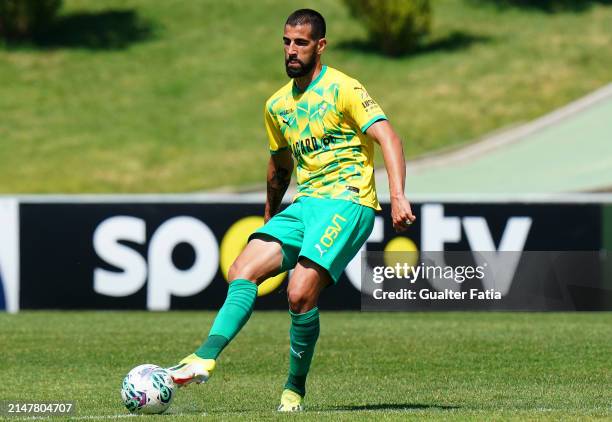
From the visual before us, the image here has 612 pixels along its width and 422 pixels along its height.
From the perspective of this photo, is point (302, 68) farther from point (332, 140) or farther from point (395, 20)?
point (395, 20)

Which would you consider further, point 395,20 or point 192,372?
point 395,20

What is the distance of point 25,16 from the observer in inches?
1635

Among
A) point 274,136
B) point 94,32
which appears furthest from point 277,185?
point 94,32

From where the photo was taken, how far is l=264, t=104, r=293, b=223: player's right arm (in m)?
8.15

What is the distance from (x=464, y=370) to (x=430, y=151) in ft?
77.9

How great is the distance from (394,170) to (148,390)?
185 cm

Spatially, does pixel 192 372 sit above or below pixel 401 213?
below

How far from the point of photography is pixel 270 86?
1518 inches

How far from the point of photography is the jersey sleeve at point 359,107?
7.50 meters

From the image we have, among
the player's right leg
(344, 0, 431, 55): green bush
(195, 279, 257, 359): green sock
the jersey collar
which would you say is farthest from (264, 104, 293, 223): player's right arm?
(344, 0, 431, 55): green bush

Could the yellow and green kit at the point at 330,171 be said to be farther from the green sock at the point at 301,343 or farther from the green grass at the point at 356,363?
the green grass at the point at 356,363

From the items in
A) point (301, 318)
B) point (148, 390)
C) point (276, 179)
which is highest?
point (276, 179)

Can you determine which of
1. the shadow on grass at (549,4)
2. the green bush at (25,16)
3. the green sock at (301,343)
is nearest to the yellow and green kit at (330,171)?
the green sock at (301,343)

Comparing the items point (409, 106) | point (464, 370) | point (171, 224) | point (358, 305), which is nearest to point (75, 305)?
point (171, 224)
